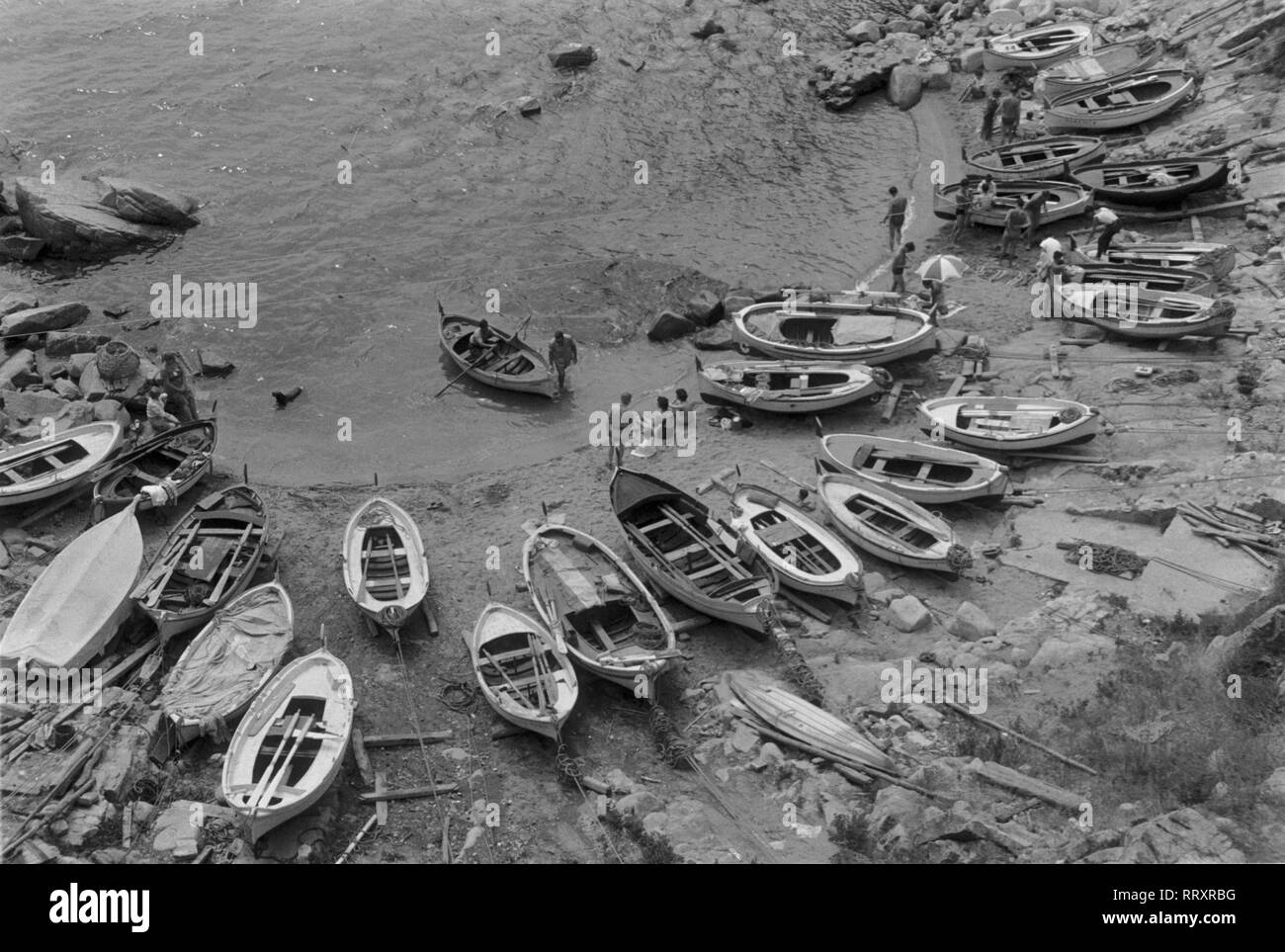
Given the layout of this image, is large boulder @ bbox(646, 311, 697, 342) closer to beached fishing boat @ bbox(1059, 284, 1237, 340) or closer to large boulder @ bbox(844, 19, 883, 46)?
beached fishing boat @ bbox(1059, 284, 1237, 340)

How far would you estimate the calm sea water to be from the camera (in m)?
29.7

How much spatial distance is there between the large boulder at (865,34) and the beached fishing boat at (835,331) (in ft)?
66.1

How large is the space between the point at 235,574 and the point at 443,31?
31.4 metres

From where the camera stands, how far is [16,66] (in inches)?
1745

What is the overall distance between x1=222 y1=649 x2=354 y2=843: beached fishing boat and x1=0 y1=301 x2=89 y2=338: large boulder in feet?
54.3

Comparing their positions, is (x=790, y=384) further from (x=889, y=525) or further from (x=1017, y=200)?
(x=1017, y=200)

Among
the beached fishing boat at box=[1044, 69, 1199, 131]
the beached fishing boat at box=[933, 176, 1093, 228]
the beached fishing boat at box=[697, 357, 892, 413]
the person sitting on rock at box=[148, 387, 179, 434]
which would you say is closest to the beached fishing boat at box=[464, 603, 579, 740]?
the beached fishing boat at box=[697, 357, 892, 413]

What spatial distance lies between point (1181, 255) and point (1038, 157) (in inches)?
310

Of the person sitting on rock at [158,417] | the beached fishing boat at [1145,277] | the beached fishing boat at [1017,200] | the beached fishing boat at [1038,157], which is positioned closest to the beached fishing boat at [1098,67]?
the beached fishing boat at [1038,157]

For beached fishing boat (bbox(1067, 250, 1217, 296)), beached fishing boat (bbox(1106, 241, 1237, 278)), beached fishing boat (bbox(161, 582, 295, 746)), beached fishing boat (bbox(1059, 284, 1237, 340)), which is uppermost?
beached fishing boat (bbox(1106, 241, 1237, 278))

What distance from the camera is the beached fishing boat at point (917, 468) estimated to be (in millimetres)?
22766

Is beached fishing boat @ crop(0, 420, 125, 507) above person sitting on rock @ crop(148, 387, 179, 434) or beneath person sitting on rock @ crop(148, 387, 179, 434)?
beneath

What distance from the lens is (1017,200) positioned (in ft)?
108

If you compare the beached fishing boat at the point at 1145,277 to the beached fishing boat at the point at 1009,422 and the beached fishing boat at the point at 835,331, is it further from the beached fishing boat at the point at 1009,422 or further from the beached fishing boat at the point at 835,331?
→ the beached fishing boat at the point at 1009,422
